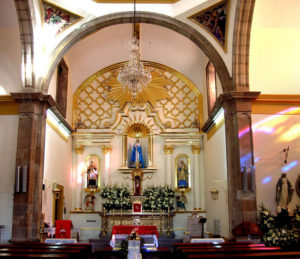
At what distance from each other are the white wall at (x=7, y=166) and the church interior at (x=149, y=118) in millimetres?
31

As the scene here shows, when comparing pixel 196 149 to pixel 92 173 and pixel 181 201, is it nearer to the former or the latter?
pixel 181 201

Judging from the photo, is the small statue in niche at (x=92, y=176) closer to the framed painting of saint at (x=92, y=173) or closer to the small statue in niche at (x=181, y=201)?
the framed painting of saint at (x=92, y=173)

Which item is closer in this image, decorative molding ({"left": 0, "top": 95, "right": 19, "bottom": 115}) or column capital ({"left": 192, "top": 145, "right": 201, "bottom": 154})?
decorative molding ({"left": 0, "top": 95, "right": 19, "bottom": 115})

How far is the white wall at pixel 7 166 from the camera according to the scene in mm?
10227

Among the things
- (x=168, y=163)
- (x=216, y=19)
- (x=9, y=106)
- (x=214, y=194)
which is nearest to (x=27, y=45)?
(x=9, y=106)

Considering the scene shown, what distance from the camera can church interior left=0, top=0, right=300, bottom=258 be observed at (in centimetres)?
1038

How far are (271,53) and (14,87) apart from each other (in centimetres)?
760

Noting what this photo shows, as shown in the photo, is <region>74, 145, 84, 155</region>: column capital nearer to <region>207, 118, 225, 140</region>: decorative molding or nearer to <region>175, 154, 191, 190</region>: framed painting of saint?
<region>175, 154, 191, 190</region>: framed painting of saint

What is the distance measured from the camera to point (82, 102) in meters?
16.5

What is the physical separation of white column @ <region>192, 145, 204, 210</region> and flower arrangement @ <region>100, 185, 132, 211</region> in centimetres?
275

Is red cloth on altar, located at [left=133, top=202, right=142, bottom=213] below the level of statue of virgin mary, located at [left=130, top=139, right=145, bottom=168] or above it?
below

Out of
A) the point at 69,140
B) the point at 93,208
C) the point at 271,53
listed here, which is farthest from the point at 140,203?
the point at 271,53

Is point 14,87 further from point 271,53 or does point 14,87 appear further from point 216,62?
point 271,53

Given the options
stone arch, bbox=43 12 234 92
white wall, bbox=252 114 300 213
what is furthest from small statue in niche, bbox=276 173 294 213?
stone arch, bbox=43 12 234 92
